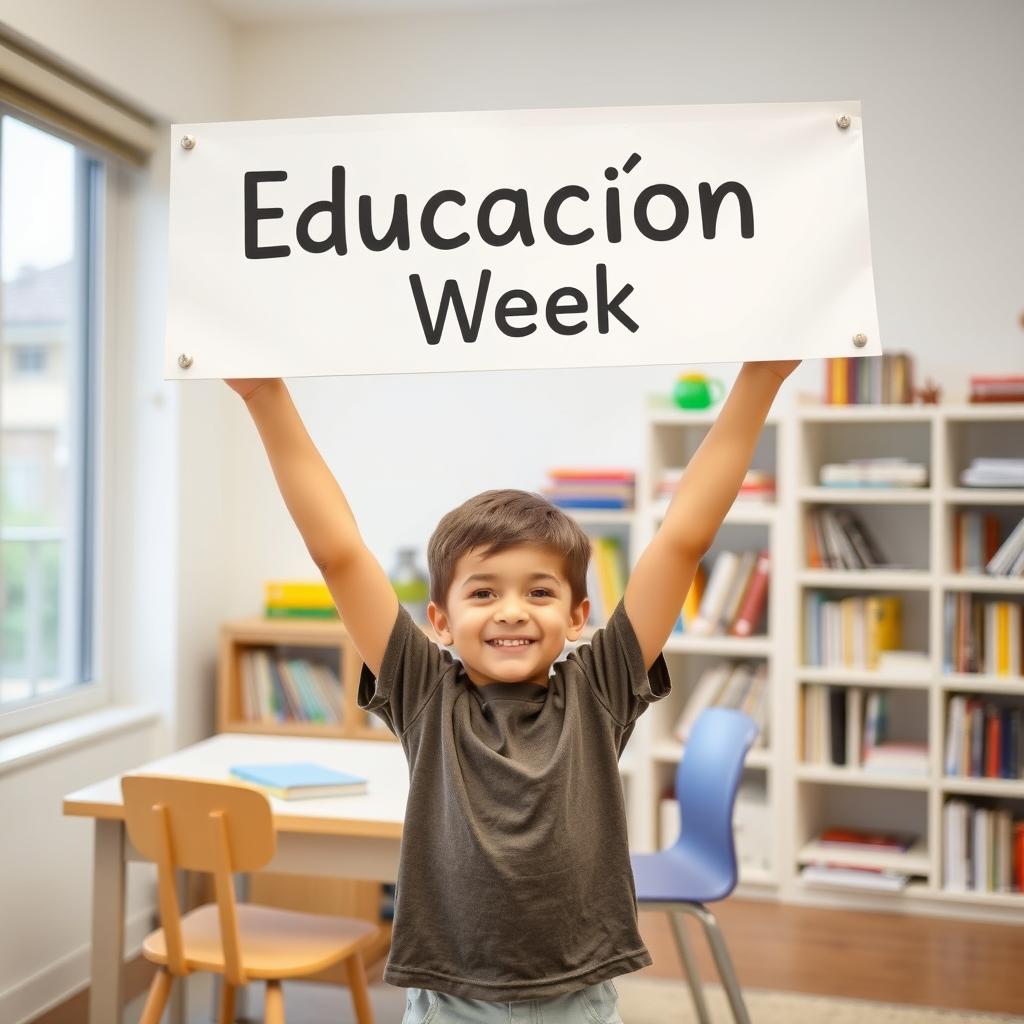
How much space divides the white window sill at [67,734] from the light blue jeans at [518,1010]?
2.15m

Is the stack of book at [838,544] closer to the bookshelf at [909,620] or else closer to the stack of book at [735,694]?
the bookshelf at [909,620]

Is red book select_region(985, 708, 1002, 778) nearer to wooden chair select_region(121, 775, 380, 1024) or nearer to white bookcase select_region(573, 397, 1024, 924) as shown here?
white bookcase select_region(573, 397, 1024, 924)

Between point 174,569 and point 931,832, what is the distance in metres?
2.44

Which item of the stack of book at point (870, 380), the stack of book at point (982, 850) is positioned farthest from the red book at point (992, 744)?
the stack of book at point (870, 380)

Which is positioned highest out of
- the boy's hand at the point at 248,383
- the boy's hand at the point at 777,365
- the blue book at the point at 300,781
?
the boy's hand at the point at 777,365

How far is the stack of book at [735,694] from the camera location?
396 centimetres

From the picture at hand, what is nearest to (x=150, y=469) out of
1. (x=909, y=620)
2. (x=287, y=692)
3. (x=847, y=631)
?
(x=287, y=692)

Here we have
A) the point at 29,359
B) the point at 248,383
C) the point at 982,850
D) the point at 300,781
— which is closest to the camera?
the point at 248,383

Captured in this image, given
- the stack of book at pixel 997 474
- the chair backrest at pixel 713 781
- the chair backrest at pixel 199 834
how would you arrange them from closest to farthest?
the chair backrest at pixel 199 834 < the chair backrest at pixel 713 781 < the stack of book at pixel 997 474

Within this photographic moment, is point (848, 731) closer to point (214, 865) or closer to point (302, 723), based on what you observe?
point (302, 723)

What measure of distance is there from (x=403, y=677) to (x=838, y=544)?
287 centimetres

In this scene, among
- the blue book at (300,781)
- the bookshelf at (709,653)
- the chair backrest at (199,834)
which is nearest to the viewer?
the chair backrest at (199,834)

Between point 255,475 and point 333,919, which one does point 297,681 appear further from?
point 333,919

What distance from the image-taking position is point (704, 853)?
269 centimetres
